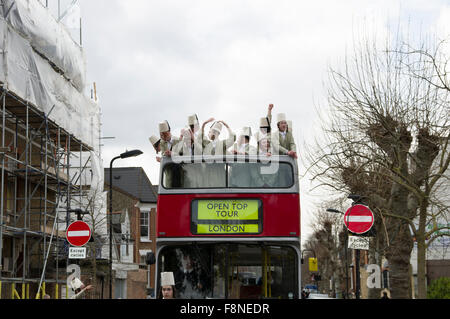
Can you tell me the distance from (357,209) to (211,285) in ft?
23.0

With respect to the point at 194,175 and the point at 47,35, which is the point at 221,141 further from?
the point at 47,35

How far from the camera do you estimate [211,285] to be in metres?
11.8

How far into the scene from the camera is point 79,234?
54.9 feet

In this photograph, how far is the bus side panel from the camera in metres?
12.0

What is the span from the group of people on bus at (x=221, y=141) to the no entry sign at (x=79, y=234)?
15.1 ft

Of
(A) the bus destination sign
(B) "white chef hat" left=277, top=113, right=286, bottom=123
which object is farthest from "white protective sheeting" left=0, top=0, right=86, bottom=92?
(A) the bus destination sign

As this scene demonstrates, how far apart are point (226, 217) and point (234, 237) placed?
38 centimetres

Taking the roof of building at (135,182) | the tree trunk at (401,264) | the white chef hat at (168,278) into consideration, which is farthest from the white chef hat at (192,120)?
the roof of building at (135,182)

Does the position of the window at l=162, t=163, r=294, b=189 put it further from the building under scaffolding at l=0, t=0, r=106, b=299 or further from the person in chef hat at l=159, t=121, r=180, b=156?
the building under scaffolding at l=0, t=0, r=106, b=299

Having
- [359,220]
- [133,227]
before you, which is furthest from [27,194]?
[133,227]

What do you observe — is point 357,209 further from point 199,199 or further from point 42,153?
point 42,153

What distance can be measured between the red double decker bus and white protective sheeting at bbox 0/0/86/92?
15.4 m

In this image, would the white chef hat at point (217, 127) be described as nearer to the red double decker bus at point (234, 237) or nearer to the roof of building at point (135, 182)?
the red double decker bus at point (234, 237)
